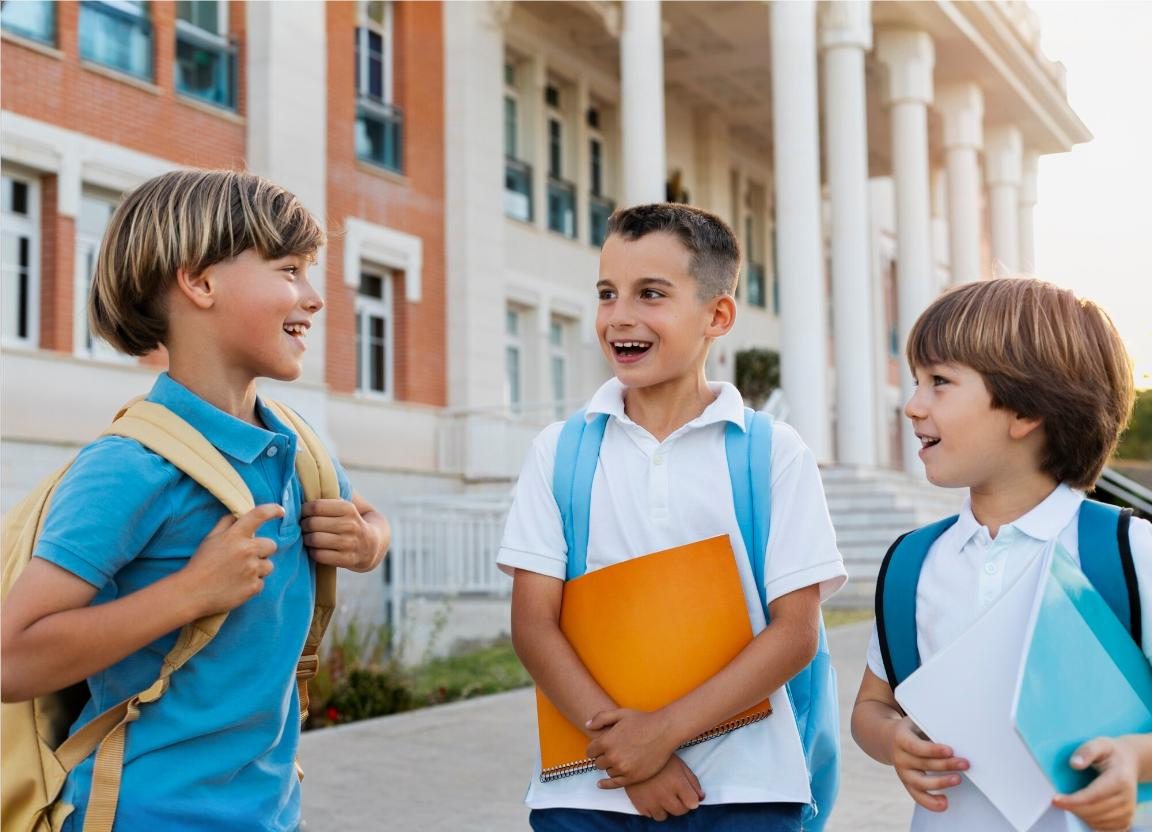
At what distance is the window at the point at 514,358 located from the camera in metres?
20.6

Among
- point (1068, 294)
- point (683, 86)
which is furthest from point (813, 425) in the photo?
point (1068, 294)

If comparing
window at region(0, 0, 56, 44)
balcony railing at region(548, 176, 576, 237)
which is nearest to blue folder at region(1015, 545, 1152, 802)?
window at region(0, 0, 56, 44)

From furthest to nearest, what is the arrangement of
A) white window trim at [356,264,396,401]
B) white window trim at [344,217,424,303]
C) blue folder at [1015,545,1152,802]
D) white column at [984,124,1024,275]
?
white column at [984,124,1024,275], white window trim at [356,264,396,401], white window trim at [344,217,424,303], blue folder at [1015,545,1152,802]

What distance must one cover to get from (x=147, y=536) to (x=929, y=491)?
60.8ft

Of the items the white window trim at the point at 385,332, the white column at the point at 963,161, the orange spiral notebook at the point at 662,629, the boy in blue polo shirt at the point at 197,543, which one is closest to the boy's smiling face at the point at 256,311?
the boy in blue polo shirt at the point at 197,543

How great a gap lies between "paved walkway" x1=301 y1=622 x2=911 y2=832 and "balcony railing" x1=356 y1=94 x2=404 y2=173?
10533mm

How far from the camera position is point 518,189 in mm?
20594

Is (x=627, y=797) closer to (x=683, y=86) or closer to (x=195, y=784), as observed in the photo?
(x=195, y=784)

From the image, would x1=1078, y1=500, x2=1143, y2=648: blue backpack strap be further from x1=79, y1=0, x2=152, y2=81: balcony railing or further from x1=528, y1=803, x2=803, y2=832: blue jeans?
x1=79, y1=0, x2=152, y2=81: balcony railing

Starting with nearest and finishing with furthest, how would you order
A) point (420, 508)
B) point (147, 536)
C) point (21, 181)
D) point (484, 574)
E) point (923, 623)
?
point (147, 536) → point (923, 623) → point (21, 181) → point (484, 574) → point (420, 508)

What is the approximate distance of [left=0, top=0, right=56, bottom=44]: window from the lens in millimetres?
12289

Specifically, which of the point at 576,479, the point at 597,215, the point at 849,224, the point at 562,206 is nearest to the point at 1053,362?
the point at 576,479

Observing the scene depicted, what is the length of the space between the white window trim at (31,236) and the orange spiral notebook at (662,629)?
37.3 ft

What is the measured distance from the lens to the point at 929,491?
19.5 meters
